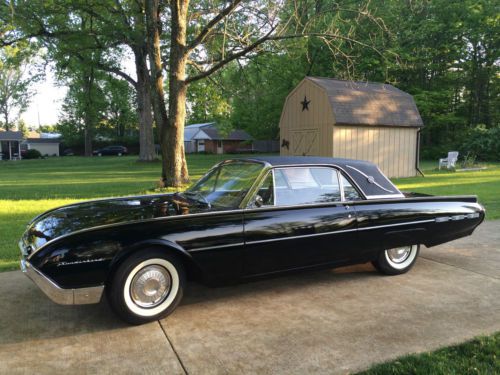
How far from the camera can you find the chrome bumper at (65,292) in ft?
11.2

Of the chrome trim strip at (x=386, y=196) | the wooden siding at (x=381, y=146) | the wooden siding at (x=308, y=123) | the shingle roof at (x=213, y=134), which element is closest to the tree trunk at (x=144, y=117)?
the wooden siding at (x=308, y=123)

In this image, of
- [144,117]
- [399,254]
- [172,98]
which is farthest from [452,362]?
[144,117]

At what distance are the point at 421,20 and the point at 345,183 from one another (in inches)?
1258

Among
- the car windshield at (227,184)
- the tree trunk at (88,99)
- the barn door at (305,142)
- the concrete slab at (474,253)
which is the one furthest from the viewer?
the tree trunk at (88,99)

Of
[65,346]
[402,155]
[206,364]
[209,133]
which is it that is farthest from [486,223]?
[209,133]

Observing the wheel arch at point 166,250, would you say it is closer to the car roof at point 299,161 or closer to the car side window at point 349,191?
the car roof at point 299,161

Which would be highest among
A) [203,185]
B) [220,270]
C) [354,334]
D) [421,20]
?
[421,20]

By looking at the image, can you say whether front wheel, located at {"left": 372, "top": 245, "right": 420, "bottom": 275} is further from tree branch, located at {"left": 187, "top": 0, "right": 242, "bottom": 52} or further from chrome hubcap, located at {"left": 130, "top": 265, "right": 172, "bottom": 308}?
tree branch, located at {"left": 187, "top": 0, "right": 242, "bottom": 52}

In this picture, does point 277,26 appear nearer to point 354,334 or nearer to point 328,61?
point 354,334

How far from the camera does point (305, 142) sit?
60.5 ft

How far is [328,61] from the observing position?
1308 inches

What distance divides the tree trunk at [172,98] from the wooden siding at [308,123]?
633 centimetres

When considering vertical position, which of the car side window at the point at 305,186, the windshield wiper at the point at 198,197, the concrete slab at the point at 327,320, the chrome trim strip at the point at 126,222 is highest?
the car side window at the point at 305,186

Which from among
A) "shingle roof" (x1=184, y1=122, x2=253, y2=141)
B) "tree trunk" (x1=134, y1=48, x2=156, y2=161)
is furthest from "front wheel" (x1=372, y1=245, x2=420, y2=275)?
"shingle roof" (x1=184, y1=122, x2=253, y2=141)
